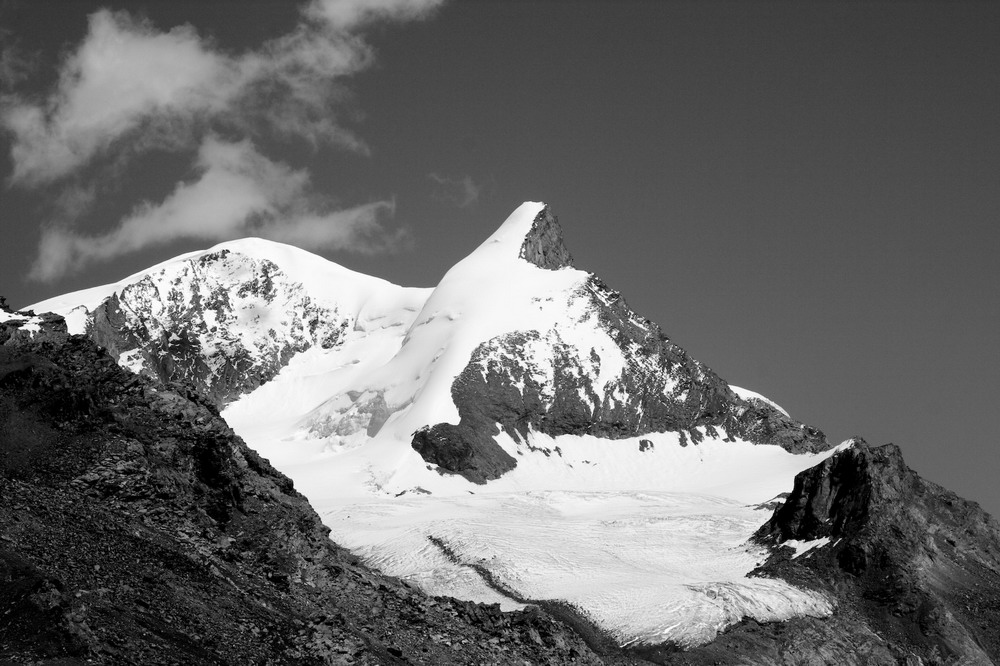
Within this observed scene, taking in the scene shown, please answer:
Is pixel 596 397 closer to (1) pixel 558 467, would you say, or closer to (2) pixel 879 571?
(1) pixel 558 467

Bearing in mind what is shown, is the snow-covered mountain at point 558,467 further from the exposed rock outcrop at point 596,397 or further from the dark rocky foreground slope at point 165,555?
the dark rocky foreground slope at point 165,555

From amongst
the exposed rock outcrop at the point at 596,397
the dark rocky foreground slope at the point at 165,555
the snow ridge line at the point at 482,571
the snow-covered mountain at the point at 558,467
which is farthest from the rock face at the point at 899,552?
the exposed rock outcrop at the point at 596,397

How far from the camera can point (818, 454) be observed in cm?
18488

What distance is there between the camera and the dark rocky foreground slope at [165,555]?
50781mm

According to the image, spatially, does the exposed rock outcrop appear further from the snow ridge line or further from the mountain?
the snow ridge line

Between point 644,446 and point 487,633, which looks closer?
point 487,633

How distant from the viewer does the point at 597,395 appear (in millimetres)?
187250

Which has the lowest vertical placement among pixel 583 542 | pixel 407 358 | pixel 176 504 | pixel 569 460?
pixel 176 504

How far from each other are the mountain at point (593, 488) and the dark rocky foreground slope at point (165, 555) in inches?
226

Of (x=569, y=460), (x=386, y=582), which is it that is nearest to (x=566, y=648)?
(x=386, y=582)

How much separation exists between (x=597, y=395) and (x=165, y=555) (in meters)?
133

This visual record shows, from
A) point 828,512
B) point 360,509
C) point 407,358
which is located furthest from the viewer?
point 407,358

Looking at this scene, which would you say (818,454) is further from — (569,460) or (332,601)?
(332,601)

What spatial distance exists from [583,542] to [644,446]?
66814 mm
